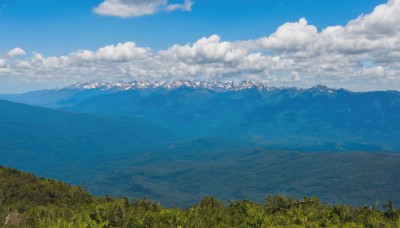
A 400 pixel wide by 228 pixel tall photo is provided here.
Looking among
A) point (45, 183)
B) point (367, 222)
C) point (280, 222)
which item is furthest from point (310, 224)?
point (45, 183)

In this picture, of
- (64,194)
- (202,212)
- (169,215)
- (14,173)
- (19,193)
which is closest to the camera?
(169,215)

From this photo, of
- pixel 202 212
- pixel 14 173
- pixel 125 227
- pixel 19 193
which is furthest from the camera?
pixel 14 173

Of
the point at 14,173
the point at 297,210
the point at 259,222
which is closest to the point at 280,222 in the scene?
the point at 259,222

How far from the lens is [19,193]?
1748 inches

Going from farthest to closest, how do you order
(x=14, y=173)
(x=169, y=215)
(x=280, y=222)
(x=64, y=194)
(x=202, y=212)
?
(x=14, y=173), (x=64, y=194), (x=202, y=212), (x=169, y=215), (x=280, y=222)

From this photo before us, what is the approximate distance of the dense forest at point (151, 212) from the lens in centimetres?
2906

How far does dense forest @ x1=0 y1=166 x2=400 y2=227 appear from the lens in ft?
95.3

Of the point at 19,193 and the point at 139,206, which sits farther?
the point at 19,193

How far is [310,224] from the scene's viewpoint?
1155 inches

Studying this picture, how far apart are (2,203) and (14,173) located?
16.3 meters

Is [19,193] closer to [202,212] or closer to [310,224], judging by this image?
[202,212]

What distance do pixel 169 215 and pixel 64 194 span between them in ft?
68.5

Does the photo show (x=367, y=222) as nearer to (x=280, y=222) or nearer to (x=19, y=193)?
(x=280, y=222)

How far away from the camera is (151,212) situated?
35.7 meters
